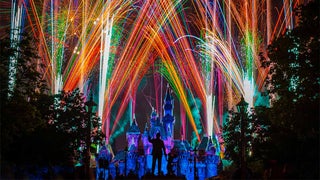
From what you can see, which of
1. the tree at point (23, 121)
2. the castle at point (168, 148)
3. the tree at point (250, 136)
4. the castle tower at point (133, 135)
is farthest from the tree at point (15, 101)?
the castle tower at point (133, 135)

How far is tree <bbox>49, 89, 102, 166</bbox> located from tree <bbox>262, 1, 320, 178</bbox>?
16.4 metres

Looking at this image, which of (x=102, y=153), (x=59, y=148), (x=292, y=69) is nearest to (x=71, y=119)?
(x=59, y=148)

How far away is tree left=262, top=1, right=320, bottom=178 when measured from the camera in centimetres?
2344

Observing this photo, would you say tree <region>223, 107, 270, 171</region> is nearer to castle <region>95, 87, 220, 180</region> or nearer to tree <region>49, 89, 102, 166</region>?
tree <region>49, 89, 102, 166</region>

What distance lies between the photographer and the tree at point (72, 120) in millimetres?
38938

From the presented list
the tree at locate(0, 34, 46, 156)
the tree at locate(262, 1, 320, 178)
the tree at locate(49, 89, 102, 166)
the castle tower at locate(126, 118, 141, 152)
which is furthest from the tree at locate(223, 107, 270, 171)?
the castle tower at locate(126, 118, 141, 152)

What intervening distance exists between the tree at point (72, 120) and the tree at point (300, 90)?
16386mm

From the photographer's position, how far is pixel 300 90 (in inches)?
963

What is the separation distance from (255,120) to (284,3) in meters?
9.35

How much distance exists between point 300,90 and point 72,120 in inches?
805

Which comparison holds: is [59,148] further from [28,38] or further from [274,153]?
[274,153]

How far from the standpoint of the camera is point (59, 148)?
3412cm

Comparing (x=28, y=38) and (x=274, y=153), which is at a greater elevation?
(x=28, y=38)

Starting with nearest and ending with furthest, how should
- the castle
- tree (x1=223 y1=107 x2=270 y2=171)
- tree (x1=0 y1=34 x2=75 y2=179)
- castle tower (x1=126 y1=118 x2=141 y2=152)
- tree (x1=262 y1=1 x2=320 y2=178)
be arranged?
1. tree (x1=262 y1=1 x2=320 y2=178)
2. tree (x1=0 y1=34 x2=75 y2=179)
3. tree (x1=223 y1=107 x2=270 y2=171)
4. the castle
5. castle tower (x1=126 y1=118 x2=141 y2=152)
